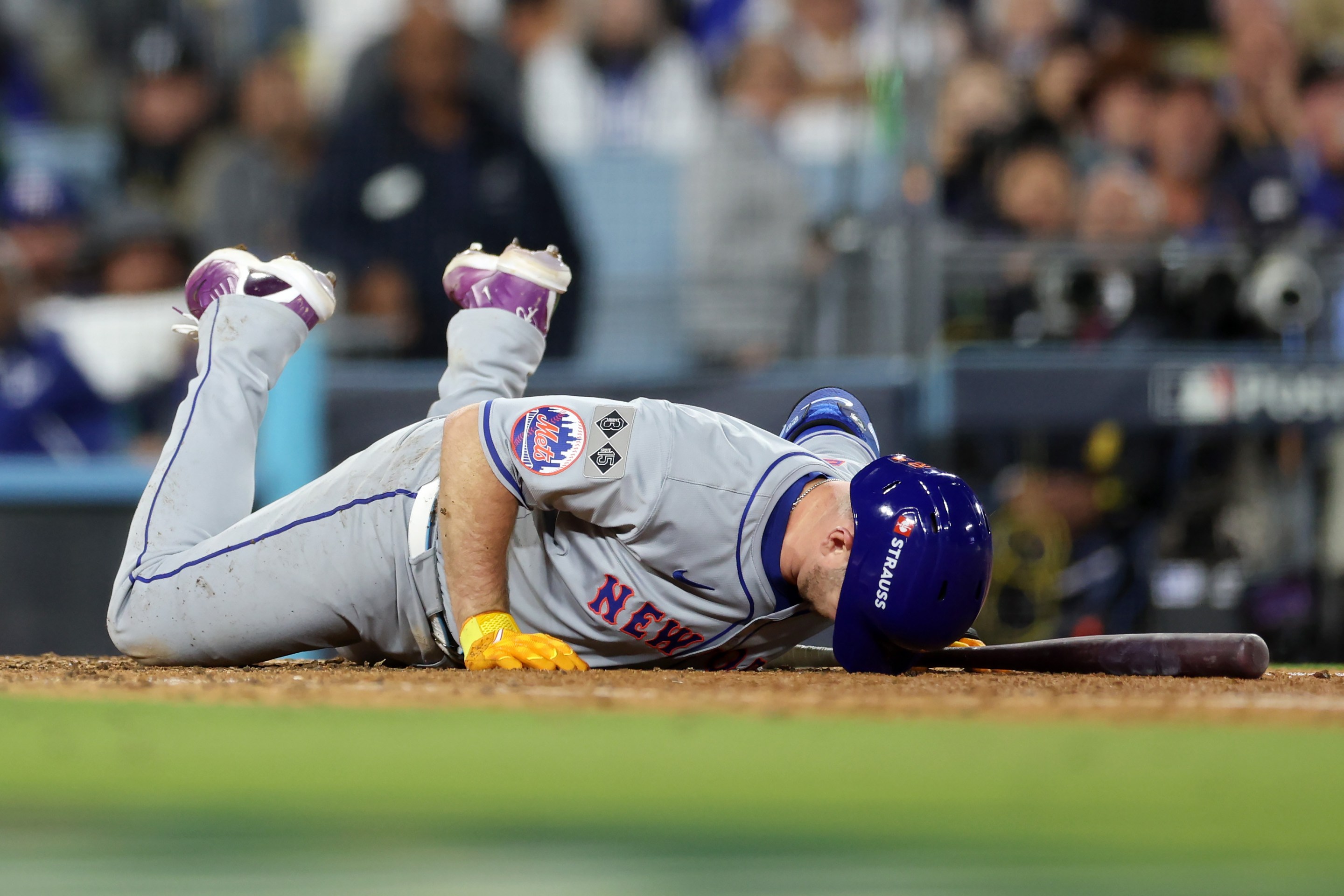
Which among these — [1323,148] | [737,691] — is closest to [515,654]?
[737,691]

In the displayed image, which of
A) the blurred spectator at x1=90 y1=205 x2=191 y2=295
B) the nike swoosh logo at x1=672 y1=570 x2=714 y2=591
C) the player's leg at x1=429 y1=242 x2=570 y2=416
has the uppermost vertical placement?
the blurred spectator at x1=90 y1=205 x2=191 y2=295

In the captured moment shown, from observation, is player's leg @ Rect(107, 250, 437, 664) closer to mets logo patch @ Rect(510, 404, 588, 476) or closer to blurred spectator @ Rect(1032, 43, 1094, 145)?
mets logo patch @ Rect(510, 404, 588, 476)

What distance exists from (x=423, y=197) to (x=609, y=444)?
10.3 ft

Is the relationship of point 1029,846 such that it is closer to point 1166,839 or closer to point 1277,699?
point 1166,839

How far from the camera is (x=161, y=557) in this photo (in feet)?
10.1

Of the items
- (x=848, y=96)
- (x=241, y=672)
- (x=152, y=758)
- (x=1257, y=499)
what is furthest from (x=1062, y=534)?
(x=152, y=758)

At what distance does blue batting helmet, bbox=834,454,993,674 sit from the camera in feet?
8.64

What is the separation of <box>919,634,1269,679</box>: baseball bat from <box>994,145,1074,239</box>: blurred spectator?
3.05 meters

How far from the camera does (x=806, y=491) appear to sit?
280 cm

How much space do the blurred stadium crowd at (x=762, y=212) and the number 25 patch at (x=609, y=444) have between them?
278 cm

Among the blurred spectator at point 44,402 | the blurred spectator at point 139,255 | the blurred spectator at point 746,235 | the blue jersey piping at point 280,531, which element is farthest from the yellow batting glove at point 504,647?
the blurred spectator at point 139,255

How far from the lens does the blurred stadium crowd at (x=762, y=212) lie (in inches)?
215

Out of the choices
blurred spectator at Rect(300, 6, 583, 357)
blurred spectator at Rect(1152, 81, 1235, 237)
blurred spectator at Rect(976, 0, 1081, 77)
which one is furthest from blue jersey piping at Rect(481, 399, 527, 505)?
blurred spectator at Rect(976, 0, 1081, 77)

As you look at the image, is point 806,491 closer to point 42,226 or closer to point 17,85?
point 42,226
